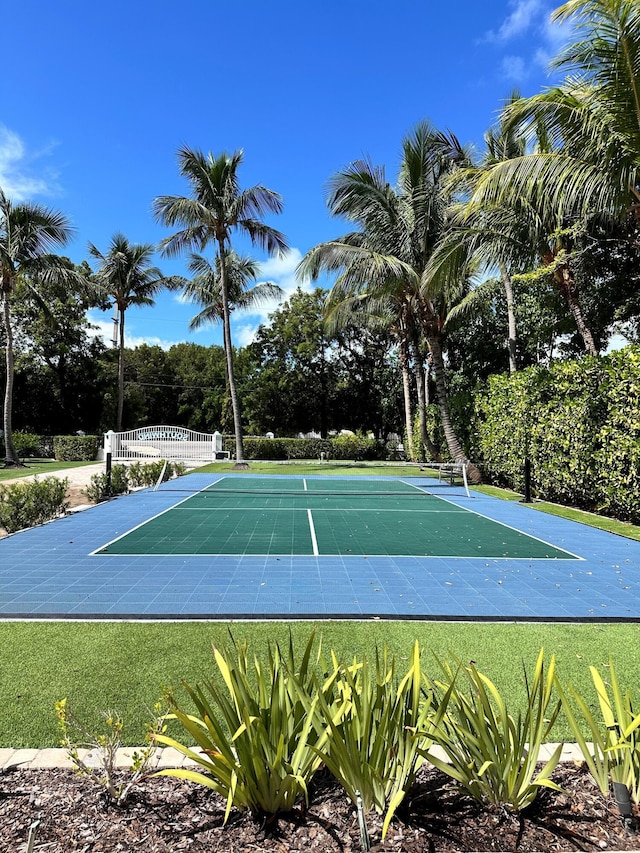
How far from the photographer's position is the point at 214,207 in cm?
2053

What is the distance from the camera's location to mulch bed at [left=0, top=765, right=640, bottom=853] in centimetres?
199

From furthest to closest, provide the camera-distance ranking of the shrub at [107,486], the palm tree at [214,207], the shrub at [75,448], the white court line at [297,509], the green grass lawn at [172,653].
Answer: the shrub at [75,448] < the palm tree at [214,207] < the shrub at [107,486] < the white court line at [297,509] < the green grass lawn at [172,653]

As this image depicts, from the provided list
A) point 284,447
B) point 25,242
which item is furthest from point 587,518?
point 25,242

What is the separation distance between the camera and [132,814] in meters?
2.16

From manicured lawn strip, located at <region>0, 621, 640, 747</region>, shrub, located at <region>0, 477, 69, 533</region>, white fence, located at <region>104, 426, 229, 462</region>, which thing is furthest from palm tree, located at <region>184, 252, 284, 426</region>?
manicured lawn strip, located at <region>0, 621, 640, 747</region>

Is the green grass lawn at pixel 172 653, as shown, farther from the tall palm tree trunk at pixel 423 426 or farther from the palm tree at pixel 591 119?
the tall palm tree trunk at pixel 423 426

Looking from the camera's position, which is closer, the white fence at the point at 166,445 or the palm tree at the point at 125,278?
the white fence at the point at 166,445

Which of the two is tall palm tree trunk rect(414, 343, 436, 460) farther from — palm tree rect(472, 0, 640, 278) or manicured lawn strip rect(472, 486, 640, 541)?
palm tree rect(472, 0, 640, 278)

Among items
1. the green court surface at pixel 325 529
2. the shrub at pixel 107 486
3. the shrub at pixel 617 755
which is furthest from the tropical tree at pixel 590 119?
the shrub at pixel 107 486

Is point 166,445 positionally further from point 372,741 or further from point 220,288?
point 372,741

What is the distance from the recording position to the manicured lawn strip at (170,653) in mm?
3262

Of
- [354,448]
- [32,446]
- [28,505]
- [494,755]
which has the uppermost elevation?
[32,446]

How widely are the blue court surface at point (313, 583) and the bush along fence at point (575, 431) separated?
1.86 meters

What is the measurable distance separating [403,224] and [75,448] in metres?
20.4
